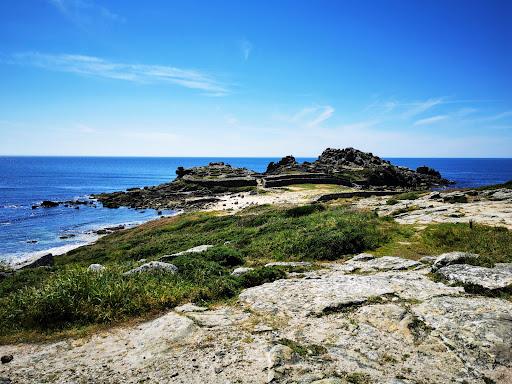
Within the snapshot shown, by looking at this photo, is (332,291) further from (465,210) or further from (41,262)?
(41,262)

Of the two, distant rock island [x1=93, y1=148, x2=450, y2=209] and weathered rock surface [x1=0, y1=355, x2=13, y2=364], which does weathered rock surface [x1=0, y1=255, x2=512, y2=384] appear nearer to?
weathered rock surface [x1=0, y1=355, x2=13, y2=364]

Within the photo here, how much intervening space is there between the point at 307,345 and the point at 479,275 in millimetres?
6159

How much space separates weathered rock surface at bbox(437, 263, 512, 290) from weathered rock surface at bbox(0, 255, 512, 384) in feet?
2.07

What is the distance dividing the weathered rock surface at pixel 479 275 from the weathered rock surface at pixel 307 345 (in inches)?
24.8

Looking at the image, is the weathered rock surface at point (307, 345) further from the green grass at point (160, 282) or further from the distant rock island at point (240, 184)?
the distant rock island at point (240, 184)

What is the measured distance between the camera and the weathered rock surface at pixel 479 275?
9.65 m

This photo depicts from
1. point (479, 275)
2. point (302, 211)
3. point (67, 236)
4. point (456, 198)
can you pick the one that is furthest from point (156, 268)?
point (67, 236)

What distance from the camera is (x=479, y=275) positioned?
10242mm

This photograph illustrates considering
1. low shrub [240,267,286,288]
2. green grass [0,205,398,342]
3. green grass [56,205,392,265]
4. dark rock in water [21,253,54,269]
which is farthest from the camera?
dark rock in water [21,253,54,269]

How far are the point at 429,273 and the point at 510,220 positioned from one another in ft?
36.2

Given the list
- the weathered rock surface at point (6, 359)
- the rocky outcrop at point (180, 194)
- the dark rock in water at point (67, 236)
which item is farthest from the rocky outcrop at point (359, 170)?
the weathered rock surface at point (6, 359)

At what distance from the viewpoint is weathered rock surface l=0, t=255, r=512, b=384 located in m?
6.32

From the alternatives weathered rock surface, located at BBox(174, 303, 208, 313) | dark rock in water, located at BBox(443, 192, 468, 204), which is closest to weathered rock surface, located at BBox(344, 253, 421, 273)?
weathered rock surface, located at BBox(174, 303, 208, 313)

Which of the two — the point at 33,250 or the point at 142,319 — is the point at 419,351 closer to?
the point at 142,319
